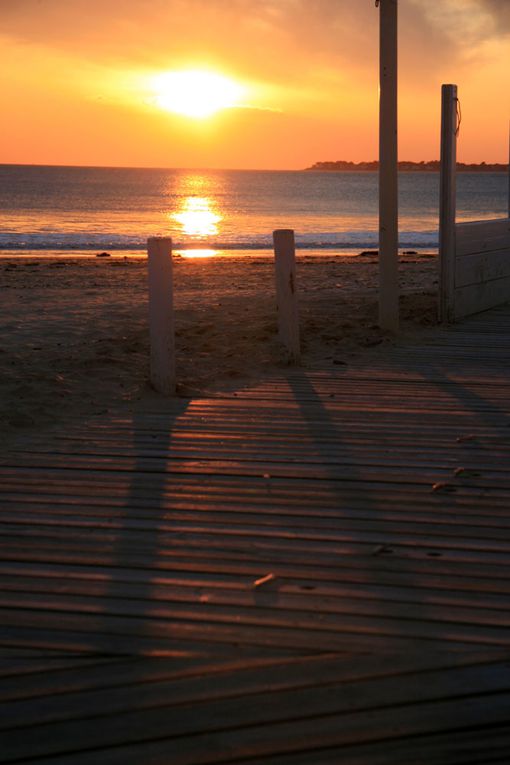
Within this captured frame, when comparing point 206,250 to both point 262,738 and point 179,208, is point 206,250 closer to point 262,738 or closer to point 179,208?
point 262,738

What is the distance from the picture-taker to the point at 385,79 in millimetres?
7762

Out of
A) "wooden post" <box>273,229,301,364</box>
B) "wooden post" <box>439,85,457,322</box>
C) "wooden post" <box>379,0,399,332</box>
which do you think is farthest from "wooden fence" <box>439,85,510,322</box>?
"wooden post" <box>273,229,301,364</box>

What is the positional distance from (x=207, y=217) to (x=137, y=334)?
46801 millimetres

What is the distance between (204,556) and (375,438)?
182 cm

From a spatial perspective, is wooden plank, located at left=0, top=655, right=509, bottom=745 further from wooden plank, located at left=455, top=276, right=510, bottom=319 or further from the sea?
the sea

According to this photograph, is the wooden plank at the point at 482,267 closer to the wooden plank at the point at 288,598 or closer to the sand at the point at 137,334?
the sand at the point at 137,334

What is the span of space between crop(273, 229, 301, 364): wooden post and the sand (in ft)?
0.59

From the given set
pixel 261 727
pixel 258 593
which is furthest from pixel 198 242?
pixel 261 727

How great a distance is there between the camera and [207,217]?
53844 mm

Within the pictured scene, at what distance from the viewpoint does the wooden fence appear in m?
8.16

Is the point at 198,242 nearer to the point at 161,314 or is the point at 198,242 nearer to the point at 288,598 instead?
Result: the point at 161,314

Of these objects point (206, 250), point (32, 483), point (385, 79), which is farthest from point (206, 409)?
point (206, 250)

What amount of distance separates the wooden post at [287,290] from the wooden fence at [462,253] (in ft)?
8.01

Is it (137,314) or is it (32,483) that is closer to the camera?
(32,483)
